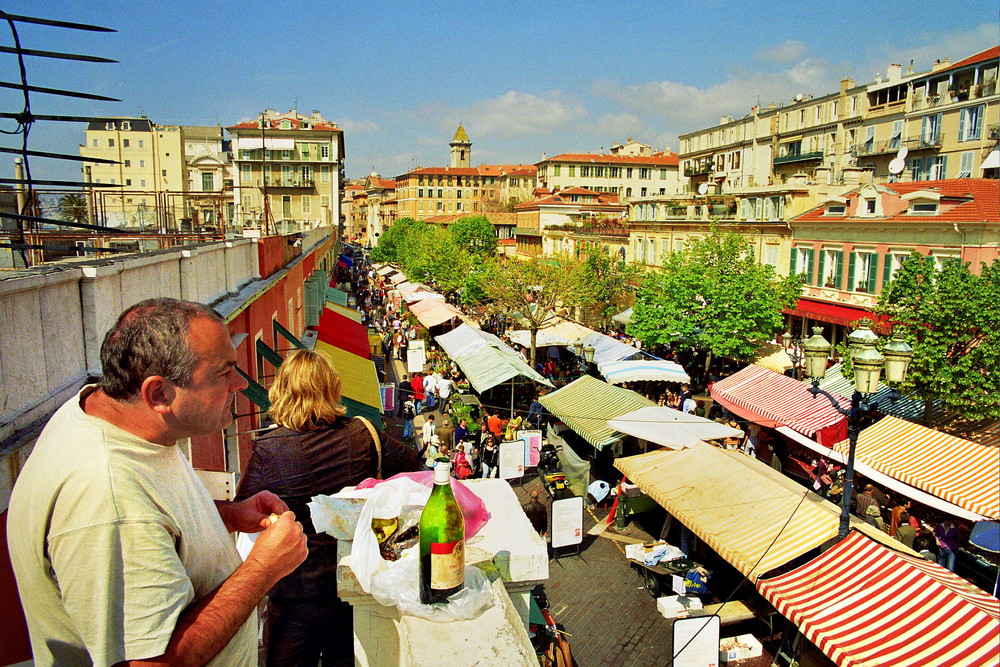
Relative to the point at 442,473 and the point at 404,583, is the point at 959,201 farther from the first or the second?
the point at 404,583

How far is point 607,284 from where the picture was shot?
3209 cm

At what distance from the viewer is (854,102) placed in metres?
47.6

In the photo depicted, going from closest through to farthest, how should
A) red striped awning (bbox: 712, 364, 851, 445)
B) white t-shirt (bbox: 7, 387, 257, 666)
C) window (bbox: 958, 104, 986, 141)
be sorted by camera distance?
white t-shirt (bbox: 7, 387, 257, 666)
red striped awning (bbox: 712, 364, 851, 445)
window (bbox: 958, 104, 986, 141)

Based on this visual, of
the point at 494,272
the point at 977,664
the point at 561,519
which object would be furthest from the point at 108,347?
the point at 494,272

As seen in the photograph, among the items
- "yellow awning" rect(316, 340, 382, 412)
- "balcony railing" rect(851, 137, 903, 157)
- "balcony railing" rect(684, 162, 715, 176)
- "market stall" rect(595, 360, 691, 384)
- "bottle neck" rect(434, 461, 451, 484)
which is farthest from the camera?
"balcony railing" rect(684, 162, 715, 176)

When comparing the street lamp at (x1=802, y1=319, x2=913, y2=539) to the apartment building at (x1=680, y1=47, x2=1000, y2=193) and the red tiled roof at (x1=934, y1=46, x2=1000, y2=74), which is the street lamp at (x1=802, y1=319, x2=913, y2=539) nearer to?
the apartment building at (x1=680, y1=47, x2=1000, y2=193)

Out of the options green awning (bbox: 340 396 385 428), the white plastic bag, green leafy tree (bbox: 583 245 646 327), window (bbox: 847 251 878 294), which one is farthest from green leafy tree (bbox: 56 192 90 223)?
window (bbox: 847 251 878 294)

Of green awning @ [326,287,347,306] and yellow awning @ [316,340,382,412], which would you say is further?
green awning @ [326,287,347,306]

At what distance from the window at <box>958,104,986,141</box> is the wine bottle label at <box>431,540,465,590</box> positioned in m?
44.8

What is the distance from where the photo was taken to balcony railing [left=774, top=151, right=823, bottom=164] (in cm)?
4867

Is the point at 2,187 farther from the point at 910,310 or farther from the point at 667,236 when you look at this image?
the point at 667,236

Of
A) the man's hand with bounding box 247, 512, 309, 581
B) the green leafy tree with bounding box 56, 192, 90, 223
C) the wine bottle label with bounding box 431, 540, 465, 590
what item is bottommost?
the wine bottle label with bounding box 431, 540, 465, 590

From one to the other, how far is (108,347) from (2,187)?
3.64 meters

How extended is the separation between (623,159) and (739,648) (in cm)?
8629
